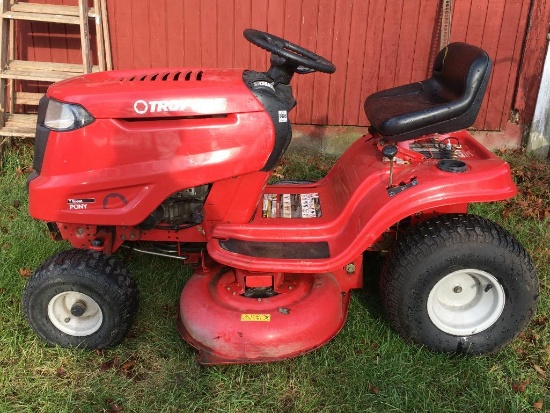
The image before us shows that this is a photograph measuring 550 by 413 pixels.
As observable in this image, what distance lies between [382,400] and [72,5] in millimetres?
4333

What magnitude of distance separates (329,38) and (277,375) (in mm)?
3359

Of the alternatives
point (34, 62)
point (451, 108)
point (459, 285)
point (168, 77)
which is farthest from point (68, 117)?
point (34, 62)

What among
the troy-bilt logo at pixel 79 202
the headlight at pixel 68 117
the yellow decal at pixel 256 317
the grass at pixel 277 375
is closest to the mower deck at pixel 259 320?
the yellow decal at pixel 256 317

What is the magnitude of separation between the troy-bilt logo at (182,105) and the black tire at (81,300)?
773 mm

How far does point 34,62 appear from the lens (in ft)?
16.3

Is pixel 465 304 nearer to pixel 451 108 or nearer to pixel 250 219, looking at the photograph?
pixel 451 108

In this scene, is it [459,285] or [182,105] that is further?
[459,285]

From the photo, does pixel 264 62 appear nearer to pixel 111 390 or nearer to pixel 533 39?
pixel 533 39

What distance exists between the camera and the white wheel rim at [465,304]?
2721mm

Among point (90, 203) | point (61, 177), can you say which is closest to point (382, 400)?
point (90, 203)

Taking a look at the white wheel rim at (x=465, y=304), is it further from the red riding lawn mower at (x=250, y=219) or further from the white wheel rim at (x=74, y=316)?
the white wheel rim at (x=74, y=316)

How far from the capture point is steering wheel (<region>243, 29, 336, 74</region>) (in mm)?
2578

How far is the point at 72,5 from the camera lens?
5.00 meters

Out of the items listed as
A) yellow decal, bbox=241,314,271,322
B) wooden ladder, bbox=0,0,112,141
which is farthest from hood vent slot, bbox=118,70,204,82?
wooden ladder, bbox=0,0,112,141
